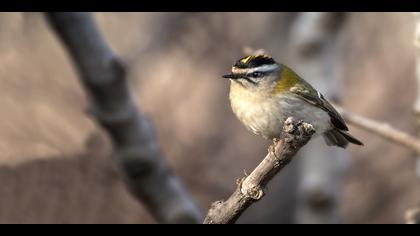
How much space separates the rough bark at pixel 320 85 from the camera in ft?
14.4

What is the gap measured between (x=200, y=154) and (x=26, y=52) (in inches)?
59.9

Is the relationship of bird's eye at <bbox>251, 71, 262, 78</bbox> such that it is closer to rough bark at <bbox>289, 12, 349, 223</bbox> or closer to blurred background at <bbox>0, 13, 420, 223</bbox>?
rough bark at <bbox>289, 12, 349, 223</bbox>

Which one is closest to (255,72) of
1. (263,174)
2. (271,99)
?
(271,99)

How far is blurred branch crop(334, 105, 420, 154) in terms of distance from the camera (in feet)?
10.7

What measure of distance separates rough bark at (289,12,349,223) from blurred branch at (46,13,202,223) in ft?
3.47

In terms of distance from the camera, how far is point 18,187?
4480mm

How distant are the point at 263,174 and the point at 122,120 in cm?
151

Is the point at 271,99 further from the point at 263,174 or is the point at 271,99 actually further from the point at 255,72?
the point at 263,174

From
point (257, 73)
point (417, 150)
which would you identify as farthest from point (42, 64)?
point (417, 150)

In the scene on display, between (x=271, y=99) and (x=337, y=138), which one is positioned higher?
A: (x=271, y=99)

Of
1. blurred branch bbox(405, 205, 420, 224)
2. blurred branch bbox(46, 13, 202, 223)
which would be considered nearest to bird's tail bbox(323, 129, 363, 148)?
blurred branch bbox(405, 205, 420, 224)

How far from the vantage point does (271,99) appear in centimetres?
312

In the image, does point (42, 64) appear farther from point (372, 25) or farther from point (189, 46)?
point (372, 25)

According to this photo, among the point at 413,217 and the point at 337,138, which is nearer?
the point at 413,217
